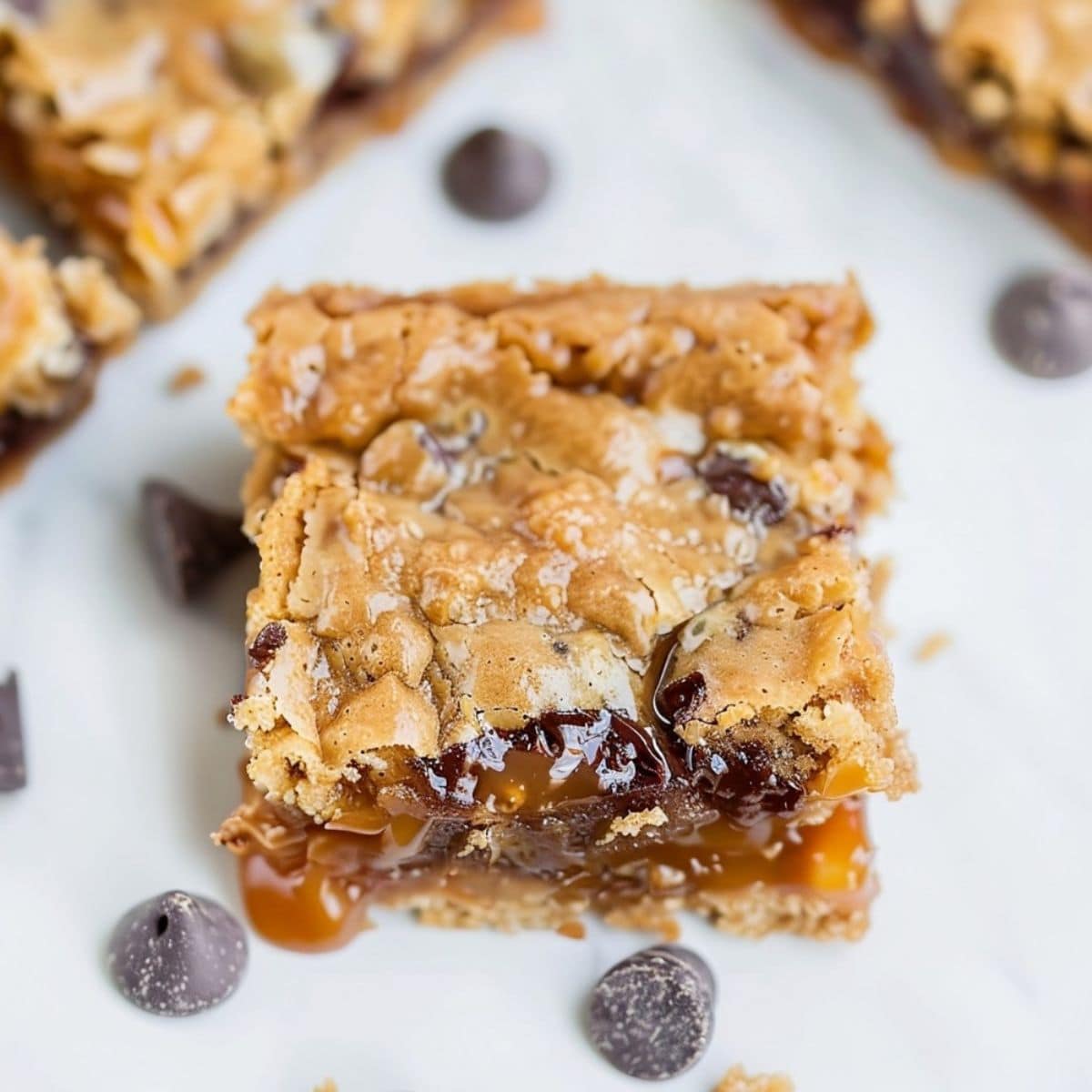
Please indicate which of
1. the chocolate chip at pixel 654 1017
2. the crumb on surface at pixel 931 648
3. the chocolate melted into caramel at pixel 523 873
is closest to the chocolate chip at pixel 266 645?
the chocolate melted into caramel at pixel 523 873

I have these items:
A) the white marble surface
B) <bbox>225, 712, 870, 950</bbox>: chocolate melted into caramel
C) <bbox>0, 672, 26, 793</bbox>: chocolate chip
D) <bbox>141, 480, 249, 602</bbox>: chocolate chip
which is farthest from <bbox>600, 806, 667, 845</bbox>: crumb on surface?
<bbox>0, 672, 26, 793</bbox>: chocolate chip

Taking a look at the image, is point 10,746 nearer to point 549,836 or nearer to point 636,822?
point 549,836

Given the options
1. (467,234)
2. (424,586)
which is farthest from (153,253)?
(424,586)

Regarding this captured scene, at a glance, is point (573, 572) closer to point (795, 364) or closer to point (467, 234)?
point (795, 364)

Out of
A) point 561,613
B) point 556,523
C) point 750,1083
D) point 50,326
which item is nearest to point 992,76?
point 556,523

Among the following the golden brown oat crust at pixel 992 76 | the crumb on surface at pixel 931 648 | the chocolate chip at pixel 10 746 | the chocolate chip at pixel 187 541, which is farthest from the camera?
the golden brown oat crust at pixel 992 76

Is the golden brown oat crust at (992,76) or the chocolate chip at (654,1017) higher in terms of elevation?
Result: the golden brown oat crust at (992,76)

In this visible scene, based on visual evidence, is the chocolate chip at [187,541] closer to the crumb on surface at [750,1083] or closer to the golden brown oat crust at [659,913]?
the golden brown oat crust at [659,913]
